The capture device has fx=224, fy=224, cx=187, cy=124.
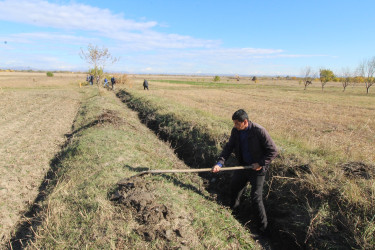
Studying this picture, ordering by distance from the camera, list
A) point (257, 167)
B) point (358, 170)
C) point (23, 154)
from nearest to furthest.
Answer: point (257, 167) → point (358, 170) → point (23, 154)

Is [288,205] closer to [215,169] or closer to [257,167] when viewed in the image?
[257,167]

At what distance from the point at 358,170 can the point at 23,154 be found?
8843 millimetres

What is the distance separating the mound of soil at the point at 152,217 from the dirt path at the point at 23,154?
2.12m

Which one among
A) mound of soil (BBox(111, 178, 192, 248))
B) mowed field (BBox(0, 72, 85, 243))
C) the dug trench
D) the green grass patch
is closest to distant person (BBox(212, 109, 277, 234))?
the dug trench

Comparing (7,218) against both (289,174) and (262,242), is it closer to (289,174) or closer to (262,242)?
(262,242)

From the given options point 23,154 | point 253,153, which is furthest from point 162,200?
point 23,154

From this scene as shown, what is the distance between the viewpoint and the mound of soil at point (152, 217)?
334cm

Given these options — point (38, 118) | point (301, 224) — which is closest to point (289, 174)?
point (301, 224)

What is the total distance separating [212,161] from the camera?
23.0 feet

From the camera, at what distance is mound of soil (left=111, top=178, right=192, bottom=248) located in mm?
3344

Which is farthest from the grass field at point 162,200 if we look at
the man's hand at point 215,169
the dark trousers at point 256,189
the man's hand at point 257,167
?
the man's hand at point 257,167

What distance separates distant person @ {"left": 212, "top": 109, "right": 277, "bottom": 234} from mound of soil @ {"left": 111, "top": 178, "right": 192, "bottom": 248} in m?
1.19

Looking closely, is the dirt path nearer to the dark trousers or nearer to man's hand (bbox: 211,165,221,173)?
man's hand (bbox: 211,165,221,173)

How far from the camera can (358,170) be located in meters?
4.57
